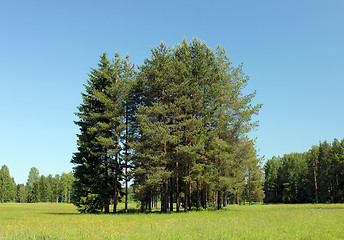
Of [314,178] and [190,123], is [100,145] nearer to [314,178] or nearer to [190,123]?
[190,123]

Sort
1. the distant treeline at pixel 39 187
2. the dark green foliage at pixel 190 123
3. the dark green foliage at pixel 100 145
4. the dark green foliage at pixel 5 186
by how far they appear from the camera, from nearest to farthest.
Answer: the dark green foliage at pixel 190 123 < the dark green foliage at pixel 100 145 < the dark green foliage at pixel 5 186 < the distant treeline at pixel 39 187

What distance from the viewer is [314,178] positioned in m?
73.0

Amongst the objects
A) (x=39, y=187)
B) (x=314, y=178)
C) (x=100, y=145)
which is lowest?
(x=39, y=187)

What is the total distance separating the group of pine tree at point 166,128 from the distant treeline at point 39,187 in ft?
351

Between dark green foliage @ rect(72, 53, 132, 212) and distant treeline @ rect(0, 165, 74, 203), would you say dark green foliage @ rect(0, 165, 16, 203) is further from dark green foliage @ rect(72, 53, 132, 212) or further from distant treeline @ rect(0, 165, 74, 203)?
dark green foliage @ rect(72, 53, 132, 212)

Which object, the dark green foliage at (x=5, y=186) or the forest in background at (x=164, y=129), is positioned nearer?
the forest in background at (x=164, y=129)

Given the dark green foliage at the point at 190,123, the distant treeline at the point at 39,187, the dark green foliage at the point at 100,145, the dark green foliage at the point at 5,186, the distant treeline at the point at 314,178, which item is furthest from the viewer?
the distant treeline at the point at 39,187

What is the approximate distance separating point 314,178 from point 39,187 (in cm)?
11943

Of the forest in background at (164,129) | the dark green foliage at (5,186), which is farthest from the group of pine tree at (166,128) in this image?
the dark green foliage at (5,186)

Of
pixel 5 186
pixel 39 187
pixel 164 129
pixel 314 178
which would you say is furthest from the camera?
pixel 39 187

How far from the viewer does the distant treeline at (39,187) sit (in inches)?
4522

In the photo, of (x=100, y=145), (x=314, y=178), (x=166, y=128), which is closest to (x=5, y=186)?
(x=100, y=145)

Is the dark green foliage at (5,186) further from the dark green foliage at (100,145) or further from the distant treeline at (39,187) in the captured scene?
the dark green foliage at (100,145)

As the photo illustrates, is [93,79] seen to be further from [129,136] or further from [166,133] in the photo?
[166,133]
